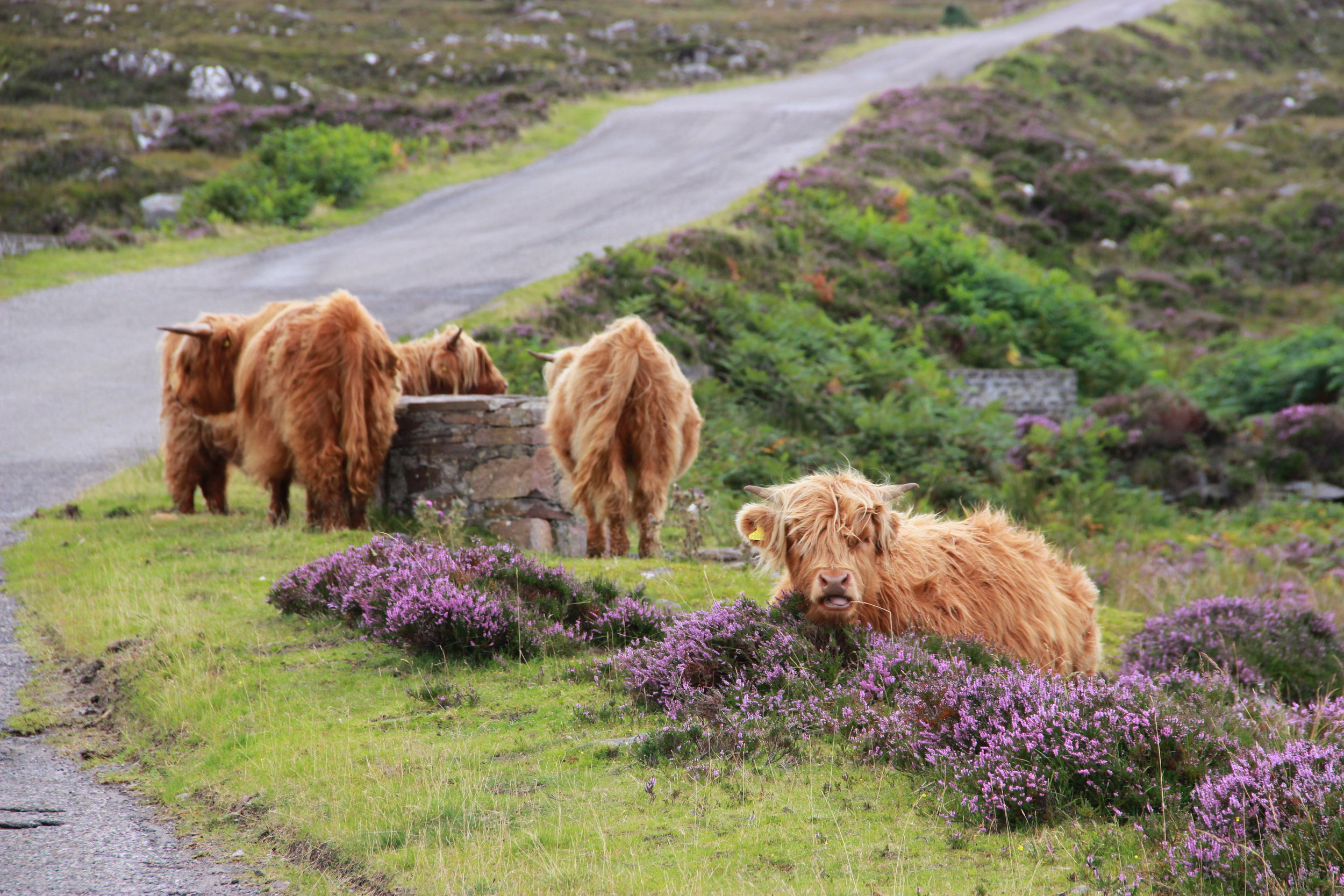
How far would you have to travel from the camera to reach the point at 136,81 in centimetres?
3772

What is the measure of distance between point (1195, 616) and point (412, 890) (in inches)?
271

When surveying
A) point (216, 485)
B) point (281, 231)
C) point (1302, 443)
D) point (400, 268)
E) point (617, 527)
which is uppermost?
point (281, 231)

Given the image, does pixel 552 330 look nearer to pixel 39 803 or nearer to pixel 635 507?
pixel 635 507

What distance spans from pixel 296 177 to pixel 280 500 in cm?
1554

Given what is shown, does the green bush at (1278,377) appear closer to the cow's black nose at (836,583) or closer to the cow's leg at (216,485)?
the cow's leg at (216,485)

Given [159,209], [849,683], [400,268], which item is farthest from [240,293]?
[849,683]

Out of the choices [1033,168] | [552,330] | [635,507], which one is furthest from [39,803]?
[1033,168]

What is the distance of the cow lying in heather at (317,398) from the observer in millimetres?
8727

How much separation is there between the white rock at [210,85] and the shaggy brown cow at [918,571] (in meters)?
35.3

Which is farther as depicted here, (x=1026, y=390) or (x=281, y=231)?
(x=281, y=231)

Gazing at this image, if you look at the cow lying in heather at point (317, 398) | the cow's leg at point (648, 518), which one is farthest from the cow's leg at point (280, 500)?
the cow's leg at point (648, 518)

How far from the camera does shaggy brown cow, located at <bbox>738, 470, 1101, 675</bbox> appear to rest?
5.39m

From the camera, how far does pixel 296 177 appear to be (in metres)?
23.2

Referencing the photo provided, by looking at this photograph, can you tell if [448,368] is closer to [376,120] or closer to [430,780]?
[430,780]
